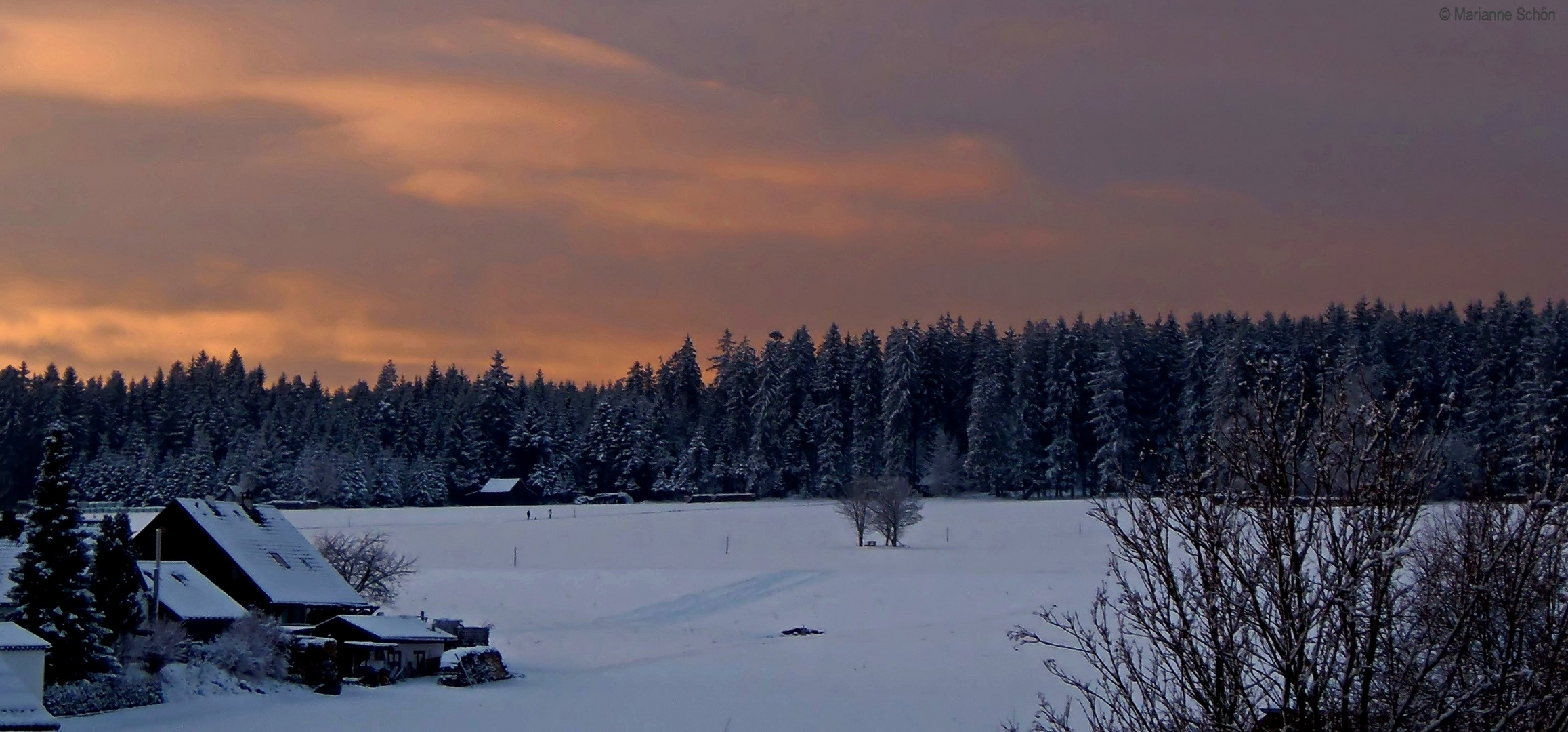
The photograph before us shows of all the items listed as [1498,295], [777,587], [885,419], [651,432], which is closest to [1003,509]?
[885,419]

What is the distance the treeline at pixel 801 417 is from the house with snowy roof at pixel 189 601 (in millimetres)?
59596

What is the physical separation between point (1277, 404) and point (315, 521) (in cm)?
8621

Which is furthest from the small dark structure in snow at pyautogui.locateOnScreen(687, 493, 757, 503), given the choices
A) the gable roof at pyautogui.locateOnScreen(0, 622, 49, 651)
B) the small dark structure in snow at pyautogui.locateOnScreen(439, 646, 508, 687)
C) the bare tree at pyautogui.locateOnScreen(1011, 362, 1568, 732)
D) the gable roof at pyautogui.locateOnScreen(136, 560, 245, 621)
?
the bare tree at pyautogui.locateOnScreen(1011, 362, 1568, 732)

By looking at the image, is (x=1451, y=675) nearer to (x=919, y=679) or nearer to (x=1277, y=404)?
(x=1277, y=404)

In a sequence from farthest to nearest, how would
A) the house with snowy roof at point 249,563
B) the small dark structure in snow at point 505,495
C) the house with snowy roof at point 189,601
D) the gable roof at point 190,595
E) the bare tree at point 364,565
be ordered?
1. the small dark structure in snow at point 505,495
2. the bare tree at point 364,565
3. the house with snowy roof at point 249,563
4. the gable roof at point 190,595
5. the house with snowy roof at point 189,601

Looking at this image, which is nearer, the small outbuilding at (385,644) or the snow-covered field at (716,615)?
the snow-covered field at (716,615)

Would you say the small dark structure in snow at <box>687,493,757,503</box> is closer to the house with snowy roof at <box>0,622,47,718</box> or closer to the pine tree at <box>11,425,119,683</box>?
the pine tree at <box>11,425,119,683</box>

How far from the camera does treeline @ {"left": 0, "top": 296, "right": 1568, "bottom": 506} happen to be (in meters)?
93.8

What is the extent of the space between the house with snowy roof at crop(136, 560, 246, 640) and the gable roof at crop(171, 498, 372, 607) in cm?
217

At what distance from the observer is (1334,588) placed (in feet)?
24.5

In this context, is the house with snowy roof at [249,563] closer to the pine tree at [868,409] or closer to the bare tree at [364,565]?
the bare tree at [364,565]

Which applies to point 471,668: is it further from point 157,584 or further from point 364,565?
point 364,565

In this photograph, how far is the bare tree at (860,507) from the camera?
75500 millimetres

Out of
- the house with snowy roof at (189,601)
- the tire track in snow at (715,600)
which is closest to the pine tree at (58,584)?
the house with snowy roof at (189,601)
